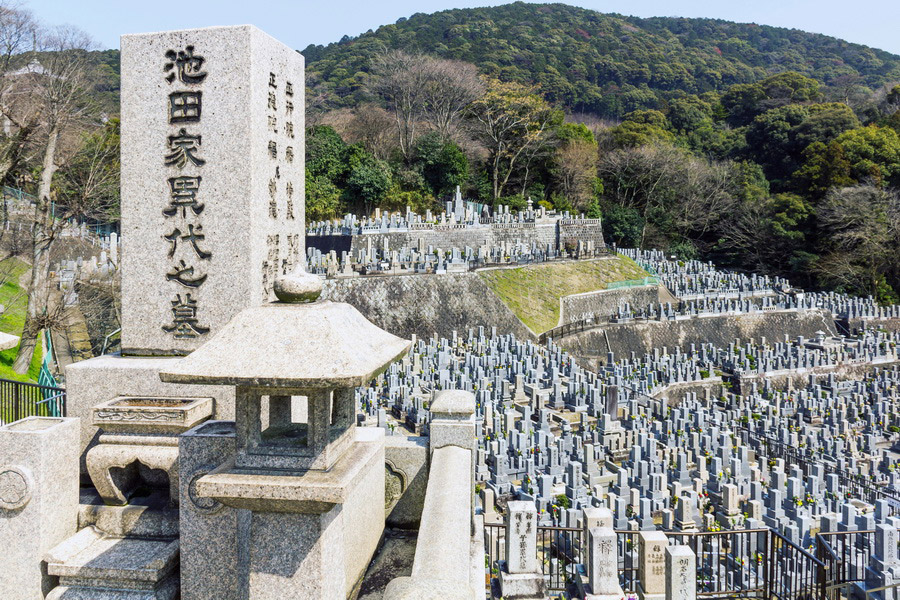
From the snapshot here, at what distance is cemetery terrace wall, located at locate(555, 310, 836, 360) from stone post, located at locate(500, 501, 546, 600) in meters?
16.1

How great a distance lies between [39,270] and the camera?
13.7 metres

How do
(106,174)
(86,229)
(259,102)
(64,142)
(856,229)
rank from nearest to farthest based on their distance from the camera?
(259,102), (106,174), (64,142), (86,229), (856,229)

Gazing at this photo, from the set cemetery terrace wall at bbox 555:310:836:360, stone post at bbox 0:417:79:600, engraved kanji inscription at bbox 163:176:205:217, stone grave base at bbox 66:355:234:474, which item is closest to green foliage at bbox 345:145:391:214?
cemetery terrace wall at bbox 555:310:836:360

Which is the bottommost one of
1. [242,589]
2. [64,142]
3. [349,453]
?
[242,589]

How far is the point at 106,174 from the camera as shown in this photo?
15562mm

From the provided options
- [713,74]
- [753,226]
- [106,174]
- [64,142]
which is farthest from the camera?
[713,74]

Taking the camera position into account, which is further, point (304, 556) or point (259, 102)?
point (259, 102)

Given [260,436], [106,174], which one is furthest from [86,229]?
[260,436]

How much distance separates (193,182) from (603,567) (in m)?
5.52

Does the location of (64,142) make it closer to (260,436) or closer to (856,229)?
(260,436)

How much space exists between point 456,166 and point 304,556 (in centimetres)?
3204

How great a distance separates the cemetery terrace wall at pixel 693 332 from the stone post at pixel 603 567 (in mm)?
15886

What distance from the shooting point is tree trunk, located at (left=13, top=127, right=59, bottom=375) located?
43.0 feet

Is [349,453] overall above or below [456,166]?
below
